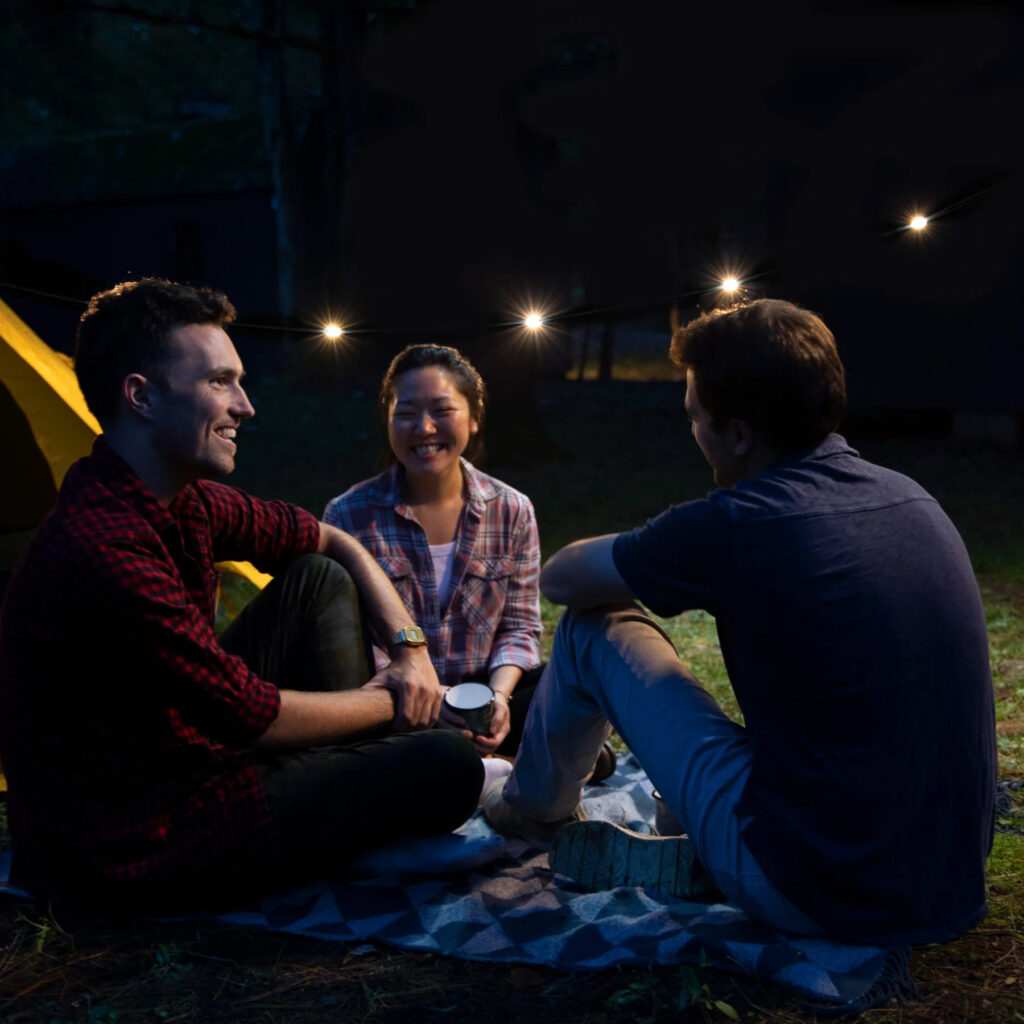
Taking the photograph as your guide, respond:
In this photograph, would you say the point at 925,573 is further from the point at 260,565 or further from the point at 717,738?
the point at 260,565

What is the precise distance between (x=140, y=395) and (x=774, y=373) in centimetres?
141

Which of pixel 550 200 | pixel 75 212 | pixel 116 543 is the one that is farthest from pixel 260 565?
pixel 75 212

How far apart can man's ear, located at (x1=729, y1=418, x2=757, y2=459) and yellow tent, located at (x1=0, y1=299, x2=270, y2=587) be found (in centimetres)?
242

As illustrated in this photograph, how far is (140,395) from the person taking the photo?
2643 millimetres

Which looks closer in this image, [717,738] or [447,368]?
[717,738]

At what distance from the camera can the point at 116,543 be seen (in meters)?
2.43

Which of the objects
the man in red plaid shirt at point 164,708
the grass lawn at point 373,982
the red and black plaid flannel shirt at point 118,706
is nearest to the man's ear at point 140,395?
the man in red plaid shirt at point 164,708

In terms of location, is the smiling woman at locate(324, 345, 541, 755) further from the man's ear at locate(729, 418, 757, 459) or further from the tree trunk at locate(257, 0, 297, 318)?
the tree trunk at locate(257, 0, 297, 318)

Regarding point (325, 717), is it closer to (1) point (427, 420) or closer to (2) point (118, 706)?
(2) point (118, 706)

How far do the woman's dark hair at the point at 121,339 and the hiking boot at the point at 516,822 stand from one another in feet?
4.57

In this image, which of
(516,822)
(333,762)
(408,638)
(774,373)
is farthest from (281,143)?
(774,373)

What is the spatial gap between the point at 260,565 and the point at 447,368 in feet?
3.00

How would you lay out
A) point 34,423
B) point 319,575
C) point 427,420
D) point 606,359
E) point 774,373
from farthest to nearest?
1. point 606,359
2. point 34,423
3. point 427,420
4. point 319,575
5. point 774,373

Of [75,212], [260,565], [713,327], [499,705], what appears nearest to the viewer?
[713,327]
